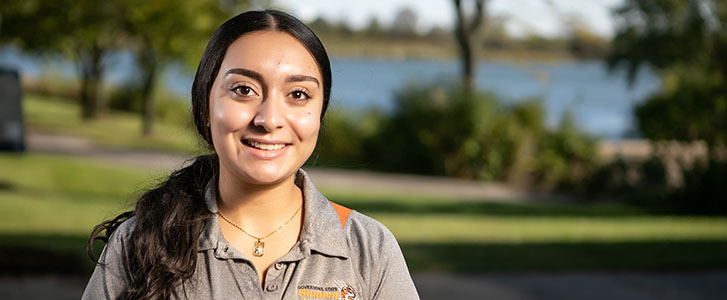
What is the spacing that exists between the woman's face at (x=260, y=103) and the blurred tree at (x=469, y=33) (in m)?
13.7

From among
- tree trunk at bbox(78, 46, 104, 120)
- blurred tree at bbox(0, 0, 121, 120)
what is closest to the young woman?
blurred tree at bbox(0, 0, 121, 120)

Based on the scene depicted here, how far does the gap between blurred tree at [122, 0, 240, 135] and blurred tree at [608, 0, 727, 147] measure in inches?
328

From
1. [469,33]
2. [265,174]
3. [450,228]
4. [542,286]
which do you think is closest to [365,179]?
[450,228]

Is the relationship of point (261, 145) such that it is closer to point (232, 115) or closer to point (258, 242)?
point (232, 115)

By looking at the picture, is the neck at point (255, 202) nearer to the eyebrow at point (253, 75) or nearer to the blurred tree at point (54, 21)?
the eyebrow at point (253, 75)

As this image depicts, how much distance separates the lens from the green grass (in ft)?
52.7

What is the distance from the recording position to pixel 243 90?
1720 mm

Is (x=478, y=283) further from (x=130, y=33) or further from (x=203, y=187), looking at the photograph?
(x=130, y=33)

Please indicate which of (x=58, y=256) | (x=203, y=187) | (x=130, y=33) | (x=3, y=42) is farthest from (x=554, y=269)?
(x=3, y=42)

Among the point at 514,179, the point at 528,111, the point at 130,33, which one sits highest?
the point at 130,33

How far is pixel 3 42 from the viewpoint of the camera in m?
15.1

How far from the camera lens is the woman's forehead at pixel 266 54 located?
1710mm

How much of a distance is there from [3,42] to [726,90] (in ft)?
43.2

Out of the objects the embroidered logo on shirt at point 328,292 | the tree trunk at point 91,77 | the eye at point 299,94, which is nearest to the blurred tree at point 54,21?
the tree trunk at point 91,77
